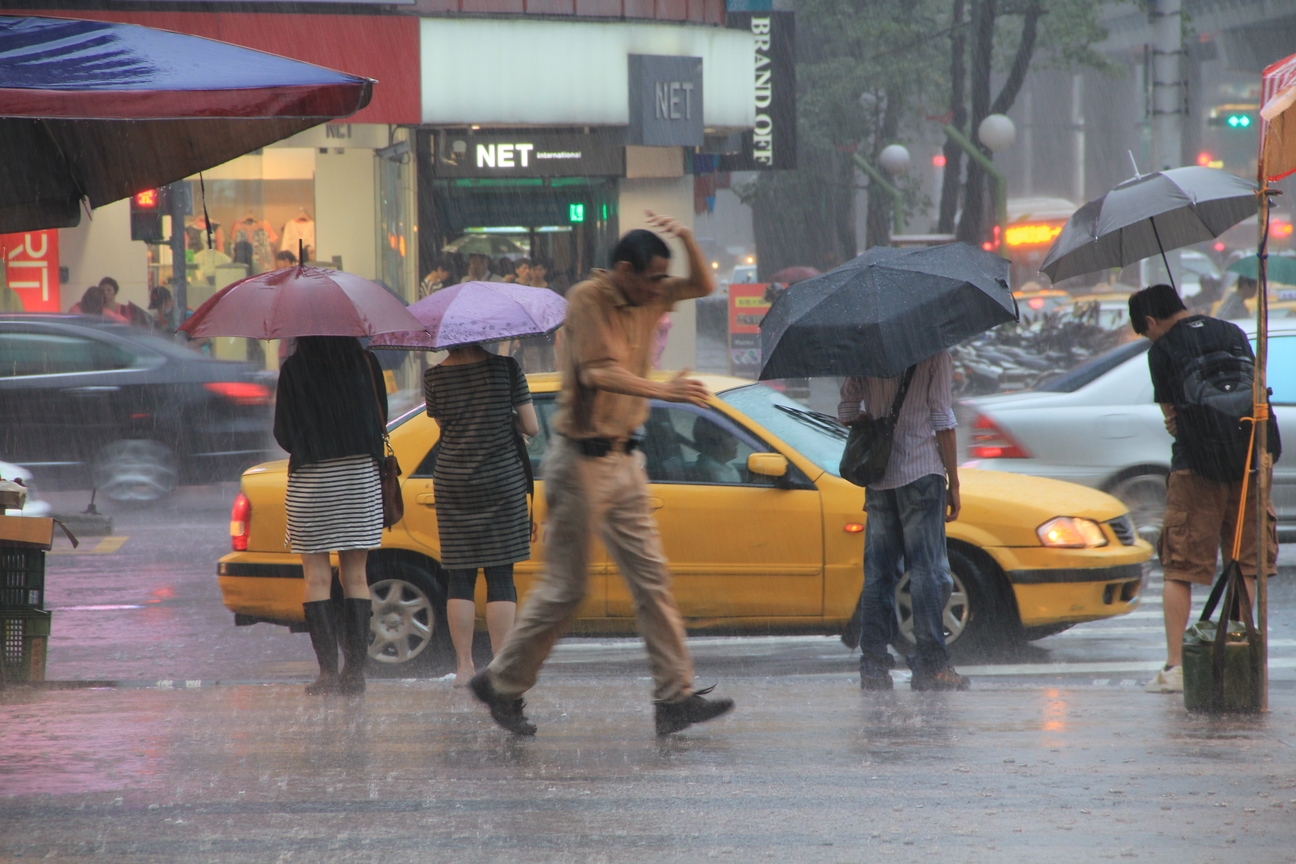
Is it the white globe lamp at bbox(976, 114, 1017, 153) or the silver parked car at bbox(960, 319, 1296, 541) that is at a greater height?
the white globe lamp at bbox(976, 114, 1017, 153)

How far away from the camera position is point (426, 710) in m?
5.65

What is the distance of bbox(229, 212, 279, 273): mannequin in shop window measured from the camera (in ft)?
74.0

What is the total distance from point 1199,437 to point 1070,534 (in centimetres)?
134

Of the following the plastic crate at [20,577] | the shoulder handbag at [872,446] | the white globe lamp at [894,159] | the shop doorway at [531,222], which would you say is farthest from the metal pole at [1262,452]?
the white globe lamp at [894,159]

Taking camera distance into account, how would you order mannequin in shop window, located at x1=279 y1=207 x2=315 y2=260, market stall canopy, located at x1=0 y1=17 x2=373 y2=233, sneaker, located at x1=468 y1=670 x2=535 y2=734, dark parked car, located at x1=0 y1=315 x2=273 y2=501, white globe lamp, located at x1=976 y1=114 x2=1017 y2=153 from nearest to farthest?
market stall canopy, located at x1=0 y1=17 x2=373 y2=233, sneaker, located at x1=468 y1=670 x2=535 y2=734, dark parked car, located at x1=0 y1=315 x2=273 y2=501, mannequin in shop window, located at x1=279 y1=207 x2=315 y2=260, white globe lamp, located at x1=976 y1=114 x2=1017 y2=153

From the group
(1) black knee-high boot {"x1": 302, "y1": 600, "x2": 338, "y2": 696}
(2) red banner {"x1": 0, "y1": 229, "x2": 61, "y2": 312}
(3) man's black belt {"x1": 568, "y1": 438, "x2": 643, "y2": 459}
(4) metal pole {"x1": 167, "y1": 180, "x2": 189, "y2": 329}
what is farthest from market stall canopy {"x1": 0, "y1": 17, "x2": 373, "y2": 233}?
(2) red banner {"x1": 0, "y1": 229, "x2": 61, "y2": 312}

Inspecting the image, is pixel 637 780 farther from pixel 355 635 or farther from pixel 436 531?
pixel 436 531

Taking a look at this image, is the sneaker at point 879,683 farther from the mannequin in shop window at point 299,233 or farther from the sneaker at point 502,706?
the mannequin in shop window at point 299,233

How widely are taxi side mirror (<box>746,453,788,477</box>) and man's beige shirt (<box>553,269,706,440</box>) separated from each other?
7.55ft

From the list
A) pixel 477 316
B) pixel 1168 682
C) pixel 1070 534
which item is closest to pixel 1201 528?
pixel 1168 682

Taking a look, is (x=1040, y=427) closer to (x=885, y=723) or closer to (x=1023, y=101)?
(x=885, y=723)

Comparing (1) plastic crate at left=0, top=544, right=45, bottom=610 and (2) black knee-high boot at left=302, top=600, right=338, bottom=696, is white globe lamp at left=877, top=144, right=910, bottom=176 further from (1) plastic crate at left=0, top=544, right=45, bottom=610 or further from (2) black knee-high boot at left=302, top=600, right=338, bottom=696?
(1) plastic crate at left=0, top=544, right=45, bottom=610

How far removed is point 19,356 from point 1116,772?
435 inches

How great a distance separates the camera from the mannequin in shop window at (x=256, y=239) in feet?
74.0
